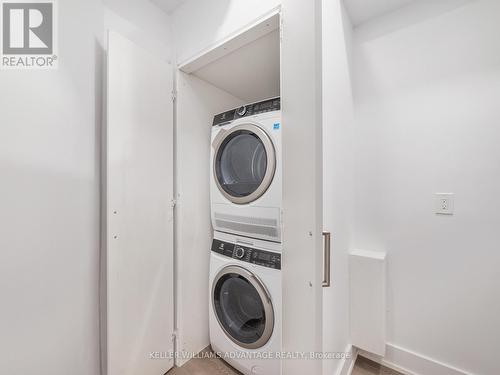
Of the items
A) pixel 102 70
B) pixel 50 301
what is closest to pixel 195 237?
pixel 50 301

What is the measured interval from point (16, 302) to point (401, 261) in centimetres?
200

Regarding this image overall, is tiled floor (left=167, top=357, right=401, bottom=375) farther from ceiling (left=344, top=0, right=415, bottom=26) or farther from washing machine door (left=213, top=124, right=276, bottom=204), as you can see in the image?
ceiling (left=344, top=0, right=415, bottom=26)

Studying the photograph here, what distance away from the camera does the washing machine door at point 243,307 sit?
117cm

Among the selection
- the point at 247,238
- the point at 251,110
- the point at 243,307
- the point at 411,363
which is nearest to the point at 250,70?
the point at 251,110

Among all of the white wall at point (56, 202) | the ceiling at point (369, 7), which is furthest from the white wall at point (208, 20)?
the ceiling at point (369, 7)

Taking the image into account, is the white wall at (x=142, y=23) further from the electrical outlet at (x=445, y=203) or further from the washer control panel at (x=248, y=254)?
the electrical outlet at (x=445, y=203)

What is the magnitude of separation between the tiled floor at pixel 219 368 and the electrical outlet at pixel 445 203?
1.05 m

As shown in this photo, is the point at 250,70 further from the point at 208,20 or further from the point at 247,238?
the point at 247,238

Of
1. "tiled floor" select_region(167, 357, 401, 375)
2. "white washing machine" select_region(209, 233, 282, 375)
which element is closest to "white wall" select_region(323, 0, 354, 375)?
"tiled floor" select_region(167, 357, 401, 375)

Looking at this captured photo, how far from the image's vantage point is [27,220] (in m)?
0.90

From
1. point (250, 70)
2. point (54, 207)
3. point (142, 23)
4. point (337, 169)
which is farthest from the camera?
point (250, 70)

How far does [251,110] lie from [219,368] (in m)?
1.68

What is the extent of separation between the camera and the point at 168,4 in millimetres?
1358

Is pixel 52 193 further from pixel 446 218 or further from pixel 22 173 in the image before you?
pixel 446 218
